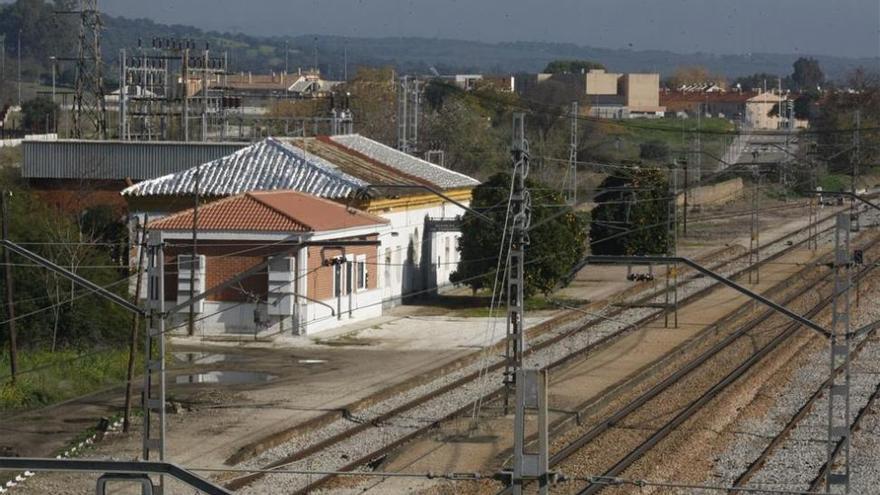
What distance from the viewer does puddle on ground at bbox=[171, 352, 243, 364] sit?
27.9m

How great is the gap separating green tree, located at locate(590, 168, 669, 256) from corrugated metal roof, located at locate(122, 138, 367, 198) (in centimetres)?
820

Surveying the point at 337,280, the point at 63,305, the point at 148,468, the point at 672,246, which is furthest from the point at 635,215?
the point at 148,468

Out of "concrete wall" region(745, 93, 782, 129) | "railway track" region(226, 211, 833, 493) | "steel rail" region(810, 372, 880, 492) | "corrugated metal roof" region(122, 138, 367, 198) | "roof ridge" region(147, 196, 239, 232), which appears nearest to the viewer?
"steel rail" region(810, 372, 880, 492)

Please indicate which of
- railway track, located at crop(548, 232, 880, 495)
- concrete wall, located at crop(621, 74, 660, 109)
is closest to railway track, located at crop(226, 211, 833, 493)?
railway track, located at crop(548, 232, 880, 495)

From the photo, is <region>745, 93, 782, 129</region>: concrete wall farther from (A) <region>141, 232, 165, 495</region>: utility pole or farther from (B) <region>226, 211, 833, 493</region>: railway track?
(A) <region>141, 232, 165, 495</region>: utility pole

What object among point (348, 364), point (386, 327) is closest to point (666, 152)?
point (386, 327)

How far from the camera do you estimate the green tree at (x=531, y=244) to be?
35.2 metres

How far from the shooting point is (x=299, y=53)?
18350 centimetres

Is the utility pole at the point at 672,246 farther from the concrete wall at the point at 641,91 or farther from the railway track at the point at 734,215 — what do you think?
the concrete wall at the point at 641,91

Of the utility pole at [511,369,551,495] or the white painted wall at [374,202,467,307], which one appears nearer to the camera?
the utility pole at [511,369,551,495]

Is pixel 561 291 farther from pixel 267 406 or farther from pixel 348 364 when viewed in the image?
pixel 267 406

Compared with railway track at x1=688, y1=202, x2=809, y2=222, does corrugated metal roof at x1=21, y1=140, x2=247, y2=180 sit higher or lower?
higher

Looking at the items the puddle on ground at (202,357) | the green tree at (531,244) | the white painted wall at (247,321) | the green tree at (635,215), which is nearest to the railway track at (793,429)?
the green tree at (531,244)

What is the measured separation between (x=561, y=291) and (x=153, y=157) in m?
11.7
